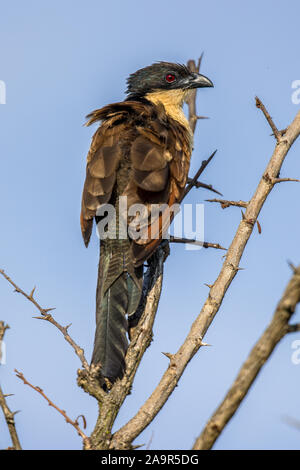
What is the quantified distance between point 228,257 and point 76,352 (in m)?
0.87

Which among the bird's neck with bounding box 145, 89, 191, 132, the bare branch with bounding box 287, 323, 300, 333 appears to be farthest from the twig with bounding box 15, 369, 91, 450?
the bird's neck with bounding box 145, 89, 191, 132

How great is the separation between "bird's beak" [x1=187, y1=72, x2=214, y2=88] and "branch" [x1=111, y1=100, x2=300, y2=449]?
2256 mm

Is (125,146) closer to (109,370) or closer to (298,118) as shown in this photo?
(298,118)

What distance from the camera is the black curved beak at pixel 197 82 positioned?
17.1ft

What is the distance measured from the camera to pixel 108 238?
A: 3.72 m

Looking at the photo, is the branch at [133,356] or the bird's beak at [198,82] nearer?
the branch at [133,356]

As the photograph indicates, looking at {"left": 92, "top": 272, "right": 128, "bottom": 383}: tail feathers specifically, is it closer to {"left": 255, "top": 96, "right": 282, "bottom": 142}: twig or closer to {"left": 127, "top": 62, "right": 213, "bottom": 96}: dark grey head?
{"left": 255, "top": 96, "right": 282, "bottom": 142}: twig

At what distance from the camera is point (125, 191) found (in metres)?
3.69

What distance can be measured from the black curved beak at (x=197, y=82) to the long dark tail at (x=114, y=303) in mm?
2089

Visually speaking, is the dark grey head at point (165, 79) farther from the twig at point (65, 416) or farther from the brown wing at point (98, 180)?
the twig at point (65, 416)

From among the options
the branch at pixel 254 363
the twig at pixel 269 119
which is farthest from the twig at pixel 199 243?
the branch at pixel 254 363

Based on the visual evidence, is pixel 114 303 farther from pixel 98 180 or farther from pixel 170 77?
pixel 170 77

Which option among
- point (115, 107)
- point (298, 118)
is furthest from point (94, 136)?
point (298, 118)

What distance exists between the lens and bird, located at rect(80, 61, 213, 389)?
331 cm
